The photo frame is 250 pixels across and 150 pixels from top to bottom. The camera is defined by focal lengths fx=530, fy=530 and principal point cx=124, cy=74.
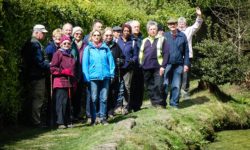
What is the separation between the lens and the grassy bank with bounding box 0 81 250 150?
7.64 m

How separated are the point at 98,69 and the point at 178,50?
9.11 feet

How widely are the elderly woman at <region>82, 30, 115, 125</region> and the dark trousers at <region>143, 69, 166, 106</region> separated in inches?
69.4

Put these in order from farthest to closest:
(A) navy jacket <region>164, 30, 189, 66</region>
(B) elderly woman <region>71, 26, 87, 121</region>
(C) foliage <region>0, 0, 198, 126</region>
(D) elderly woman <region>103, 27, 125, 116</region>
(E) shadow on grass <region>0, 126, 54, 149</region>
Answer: (A) navy jacket <region>164, 30, 189, 66</region> < (D) elderly woman <region>103, 27, 125, 116</region> < (B) elderly woman <region>71, 26, 87, 121</region> < (C) foliage <region>0, 0, 198, 126</region> < (E) shadow on grass <region>0, 126, 54, 149</region>

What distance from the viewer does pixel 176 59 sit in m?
11.8

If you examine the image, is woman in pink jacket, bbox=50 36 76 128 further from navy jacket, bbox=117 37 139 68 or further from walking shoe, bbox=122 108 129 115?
walking shoe, bbox=122 108 129 115

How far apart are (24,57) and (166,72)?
358 cm

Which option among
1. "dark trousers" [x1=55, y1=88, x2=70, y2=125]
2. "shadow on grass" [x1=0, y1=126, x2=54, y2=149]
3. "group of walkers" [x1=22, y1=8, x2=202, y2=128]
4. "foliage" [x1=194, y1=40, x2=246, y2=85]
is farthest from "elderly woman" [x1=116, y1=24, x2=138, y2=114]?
"foliage" [x1=194, y1=40, x2=246, y2=85]

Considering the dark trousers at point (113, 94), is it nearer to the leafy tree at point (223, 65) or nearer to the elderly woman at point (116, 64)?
the elderly woman at point (116, 64)

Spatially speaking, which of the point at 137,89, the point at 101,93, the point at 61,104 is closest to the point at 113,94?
the point at 137,89

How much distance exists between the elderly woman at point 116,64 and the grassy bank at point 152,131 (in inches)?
22.7

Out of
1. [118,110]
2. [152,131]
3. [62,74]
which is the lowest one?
[118,110]

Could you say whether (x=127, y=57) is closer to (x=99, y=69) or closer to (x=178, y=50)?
(x=178, y=50)

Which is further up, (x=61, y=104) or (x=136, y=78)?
(x=136, y=78)

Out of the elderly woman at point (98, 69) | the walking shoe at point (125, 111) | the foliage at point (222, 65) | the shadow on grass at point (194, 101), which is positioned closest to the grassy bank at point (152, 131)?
the shadow on grass at point (194, 101)
